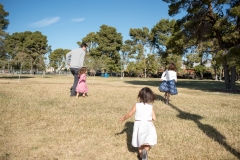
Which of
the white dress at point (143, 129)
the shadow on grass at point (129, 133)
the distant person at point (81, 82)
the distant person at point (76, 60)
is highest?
the distant person at point (76, 60)

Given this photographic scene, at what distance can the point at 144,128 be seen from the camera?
3.39m

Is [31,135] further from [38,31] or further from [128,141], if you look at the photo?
[38,31]

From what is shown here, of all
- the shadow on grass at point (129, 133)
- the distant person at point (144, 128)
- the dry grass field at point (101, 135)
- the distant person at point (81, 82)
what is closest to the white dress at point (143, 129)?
the distant person at point (144, 128)

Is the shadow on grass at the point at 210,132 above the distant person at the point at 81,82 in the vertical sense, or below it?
below

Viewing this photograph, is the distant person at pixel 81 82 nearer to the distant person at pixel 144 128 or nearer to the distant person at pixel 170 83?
the distant person at pixel 170 83

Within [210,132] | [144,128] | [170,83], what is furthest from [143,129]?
[170,83]

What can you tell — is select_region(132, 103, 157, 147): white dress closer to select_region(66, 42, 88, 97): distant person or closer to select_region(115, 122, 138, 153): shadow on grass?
select_region(115, 122, 138, 153): shadow on grass

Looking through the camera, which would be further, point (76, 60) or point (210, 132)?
point (76, 60)

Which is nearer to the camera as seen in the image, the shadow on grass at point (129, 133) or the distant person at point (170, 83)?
the shadow on grass at point (129, 133)

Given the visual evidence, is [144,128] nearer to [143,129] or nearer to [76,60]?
[143,129]

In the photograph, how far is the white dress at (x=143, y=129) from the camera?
3316 millimetres

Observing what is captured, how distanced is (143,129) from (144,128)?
24 millimetres

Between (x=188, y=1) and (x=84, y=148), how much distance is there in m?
16.0

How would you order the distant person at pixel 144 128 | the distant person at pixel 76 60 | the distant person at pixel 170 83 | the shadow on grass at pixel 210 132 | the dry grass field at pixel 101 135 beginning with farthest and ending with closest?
1. the distant person at pixel 76 60
2. the distant person at pixel 170 83
3. the shadow on grass at pixel 210 132
4. the dry grass field at pixel 101 135
5. the distant person at pixel 144 128
